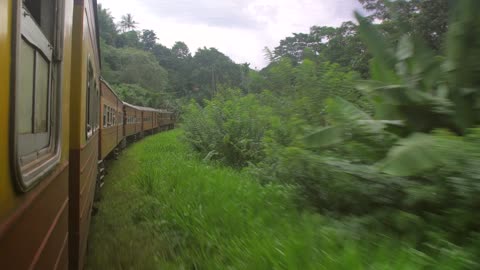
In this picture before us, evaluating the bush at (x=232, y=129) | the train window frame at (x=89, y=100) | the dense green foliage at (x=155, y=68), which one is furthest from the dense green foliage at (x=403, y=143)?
the dense green foliage at (x=155, y=68)

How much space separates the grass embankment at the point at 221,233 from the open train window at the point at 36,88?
1.66 meters

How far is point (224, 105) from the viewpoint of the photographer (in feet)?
36.4

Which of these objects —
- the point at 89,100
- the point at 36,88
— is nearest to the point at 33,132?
the point at 36,88

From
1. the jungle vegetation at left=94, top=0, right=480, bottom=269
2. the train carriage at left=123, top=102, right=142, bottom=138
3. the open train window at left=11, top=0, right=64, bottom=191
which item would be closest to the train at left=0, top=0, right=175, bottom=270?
the open train window at left=11, top=0, right=64, bottom=191

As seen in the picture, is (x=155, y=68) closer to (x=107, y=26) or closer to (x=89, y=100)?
(x=107, y=26)

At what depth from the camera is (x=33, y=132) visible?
5.93 feet

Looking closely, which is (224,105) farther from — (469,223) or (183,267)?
(469,223)

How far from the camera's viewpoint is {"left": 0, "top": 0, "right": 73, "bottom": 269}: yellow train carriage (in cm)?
125

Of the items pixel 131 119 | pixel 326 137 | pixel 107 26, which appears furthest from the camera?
pixel 107 26

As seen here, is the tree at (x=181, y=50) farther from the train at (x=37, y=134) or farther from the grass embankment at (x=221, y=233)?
the train at (x=37, y=134)

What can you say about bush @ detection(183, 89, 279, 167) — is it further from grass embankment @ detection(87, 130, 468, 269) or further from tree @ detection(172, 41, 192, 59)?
tree @ detection(172, 41, 192, 59)

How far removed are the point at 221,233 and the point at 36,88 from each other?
2.57 metres

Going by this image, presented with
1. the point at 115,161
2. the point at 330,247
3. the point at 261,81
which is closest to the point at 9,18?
the point at 330,247

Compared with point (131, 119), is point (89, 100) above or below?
above
